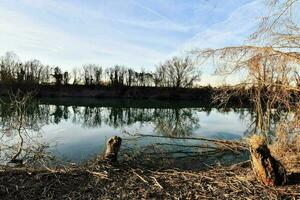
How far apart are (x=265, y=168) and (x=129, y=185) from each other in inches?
77.5

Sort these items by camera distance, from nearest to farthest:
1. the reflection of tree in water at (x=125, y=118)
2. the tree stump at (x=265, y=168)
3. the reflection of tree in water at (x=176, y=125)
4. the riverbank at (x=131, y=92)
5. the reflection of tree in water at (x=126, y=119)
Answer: the tree stump at (x=265, y=168) < the reflection of tree in water at (x=126, y=119) < the reflection of tree in water at (x=176, y=125) < the reflection of tree in water at (x=125, y=118) < the riverbank at (x=131, y=92)

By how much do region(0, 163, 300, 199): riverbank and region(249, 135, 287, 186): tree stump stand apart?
11 cm

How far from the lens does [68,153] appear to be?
35.1ft

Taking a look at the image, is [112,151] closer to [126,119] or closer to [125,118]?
[126,119]

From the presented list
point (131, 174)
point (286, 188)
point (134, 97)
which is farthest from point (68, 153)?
point (134, 97)

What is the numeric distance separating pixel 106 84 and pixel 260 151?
142 feet

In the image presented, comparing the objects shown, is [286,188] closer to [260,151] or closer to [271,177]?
[271,177]

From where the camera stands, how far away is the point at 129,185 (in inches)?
212

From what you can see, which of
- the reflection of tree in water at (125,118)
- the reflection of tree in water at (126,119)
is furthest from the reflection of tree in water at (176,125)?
the reflection of tree in water at (125,118)

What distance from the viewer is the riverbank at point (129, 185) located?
5.06 metres

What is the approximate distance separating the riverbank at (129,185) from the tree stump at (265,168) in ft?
0.36

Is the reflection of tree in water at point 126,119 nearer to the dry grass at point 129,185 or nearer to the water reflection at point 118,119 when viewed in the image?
the water reflection at point 118,119

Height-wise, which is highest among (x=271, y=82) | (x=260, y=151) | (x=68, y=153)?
(x=271, y=82)

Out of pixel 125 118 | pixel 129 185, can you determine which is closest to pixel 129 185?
pixel 129 185
